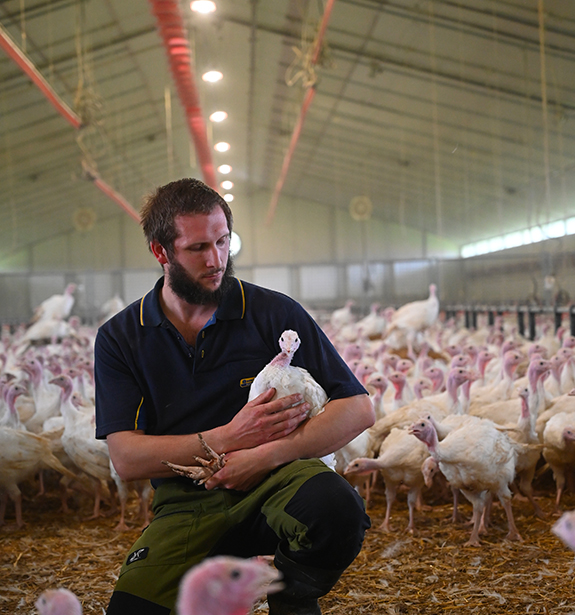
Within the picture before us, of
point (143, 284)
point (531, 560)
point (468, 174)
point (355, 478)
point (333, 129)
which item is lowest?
point (531, 560)

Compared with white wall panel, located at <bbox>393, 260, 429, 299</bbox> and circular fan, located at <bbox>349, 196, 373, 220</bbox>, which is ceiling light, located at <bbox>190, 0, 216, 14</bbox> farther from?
white wall panel, located at <bbox>393, 260, 429, 299</bbox>

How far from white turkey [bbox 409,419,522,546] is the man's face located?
170 centimetres

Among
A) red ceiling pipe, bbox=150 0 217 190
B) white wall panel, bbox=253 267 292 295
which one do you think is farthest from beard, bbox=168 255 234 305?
white wall panel, bbox=253 267 292 295

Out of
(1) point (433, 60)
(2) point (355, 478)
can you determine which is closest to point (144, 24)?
(1) point (433, 60)

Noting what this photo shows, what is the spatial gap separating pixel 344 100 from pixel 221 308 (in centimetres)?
1105

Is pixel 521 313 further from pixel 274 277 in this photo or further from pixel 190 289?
pixel 274 277

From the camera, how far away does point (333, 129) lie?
1468 cm

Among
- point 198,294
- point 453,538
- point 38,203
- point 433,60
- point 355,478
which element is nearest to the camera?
point 198,294

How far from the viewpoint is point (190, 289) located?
92.3 inches

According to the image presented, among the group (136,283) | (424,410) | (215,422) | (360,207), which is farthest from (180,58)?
(136,283)

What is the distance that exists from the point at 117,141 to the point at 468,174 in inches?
309

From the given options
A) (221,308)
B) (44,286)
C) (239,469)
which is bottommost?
(239,469)

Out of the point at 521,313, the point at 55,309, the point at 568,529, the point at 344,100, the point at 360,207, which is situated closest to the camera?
the point at 568,529

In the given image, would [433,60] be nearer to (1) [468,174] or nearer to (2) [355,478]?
(1) [468,174]
